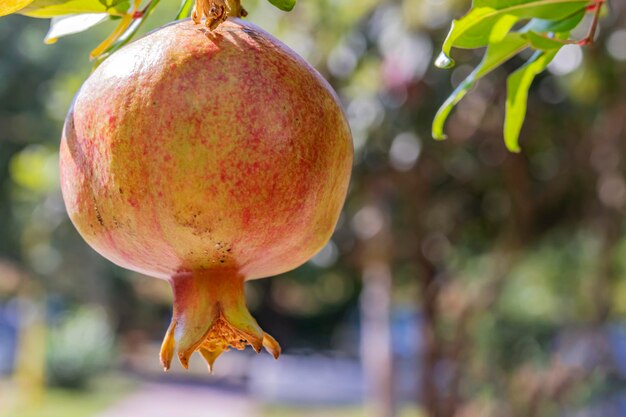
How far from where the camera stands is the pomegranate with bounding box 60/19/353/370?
582 millimetres

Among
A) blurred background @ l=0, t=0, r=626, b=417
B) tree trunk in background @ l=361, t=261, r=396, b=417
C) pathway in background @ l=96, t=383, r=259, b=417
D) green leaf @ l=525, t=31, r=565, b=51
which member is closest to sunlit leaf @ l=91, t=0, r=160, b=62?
green leaf @ l=525, t=31, r=565, b=51

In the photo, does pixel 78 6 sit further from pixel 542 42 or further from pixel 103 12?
pixel 542 42

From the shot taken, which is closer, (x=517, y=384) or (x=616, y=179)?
(x=616, y=179)

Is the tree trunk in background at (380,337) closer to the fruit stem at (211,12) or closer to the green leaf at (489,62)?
the green leaf at (489,62)

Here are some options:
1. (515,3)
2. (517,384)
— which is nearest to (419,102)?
(517,384)

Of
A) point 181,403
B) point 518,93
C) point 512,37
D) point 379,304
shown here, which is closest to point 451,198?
point 379,304

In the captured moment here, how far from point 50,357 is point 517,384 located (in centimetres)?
857

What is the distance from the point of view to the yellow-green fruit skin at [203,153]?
1.91 ft

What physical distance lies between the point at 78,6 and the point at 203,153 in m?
0.28

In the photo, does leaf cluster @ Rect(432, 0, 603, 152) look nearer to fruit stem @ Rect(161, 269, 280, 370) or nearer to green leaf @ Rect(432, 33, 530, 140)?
green leaf @ Rect(432, 33, 530, 140)

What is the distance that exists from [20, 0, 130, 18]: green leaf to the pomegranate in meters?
0.12

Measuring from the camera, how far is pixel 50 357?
12156mm

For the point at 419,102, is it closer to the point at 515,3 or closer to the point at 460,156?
the point at 460,156

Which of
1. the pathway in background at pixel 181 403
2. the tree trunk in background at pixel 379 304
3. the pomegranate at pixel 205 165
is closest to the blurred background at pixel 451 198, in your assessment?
the tree trunk in background at pixel 379 304
